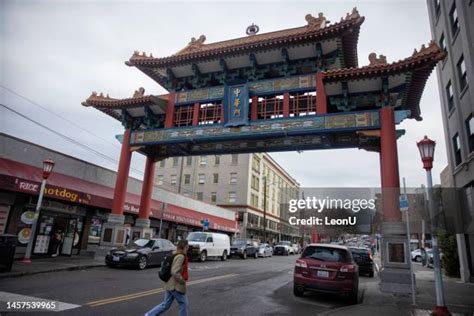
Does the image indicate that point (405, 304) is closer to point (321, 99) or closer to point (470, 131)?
point (321, 99)

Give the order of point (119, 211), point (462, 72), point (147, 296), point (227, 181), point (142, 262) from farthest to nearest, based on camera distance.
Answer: point (227, 181)
point (119, 211)
point (462, 72)
point (142, 262)
point (147, 296)

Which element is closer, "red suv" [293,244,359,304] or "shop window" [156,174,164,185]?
"red suv" [293,244,359,304]

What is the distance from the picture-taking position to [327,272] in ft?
32.0

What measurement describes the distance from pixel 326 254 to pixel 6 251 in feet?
35.1

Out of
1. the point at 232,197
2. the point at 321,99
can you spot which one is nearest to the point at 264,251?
the point at 232,197

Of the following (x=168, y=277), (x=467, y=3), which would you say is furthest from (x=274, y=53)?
(x=168, y=277)

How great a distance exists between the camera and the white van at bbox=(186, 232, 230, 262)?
23.5 metres

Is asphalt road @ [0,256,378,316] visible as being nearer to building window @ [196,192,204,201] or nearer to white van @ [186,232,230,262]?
white van @ [186,232,230,262]

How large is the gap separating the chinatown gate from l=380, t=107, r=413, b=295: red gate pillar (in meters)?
0.04

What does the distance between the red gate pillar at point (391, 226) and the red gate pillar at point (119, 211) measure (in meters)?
13.3

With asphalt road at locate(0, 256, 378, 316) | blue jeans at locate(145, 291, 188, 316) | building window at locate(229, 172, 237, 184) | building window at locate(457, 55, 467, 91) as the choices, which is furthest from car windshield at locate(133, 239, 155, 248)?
building window at locate(229, 172, 237, 184)

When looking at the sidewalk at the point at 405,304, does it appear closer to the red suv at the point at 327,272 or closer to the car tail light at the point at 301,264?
the red suv at the point at 327,272

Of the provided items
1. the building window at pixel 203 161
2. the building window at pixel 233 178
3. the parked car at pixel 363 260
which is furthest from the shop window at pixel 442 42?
the building window at pixel 203 161

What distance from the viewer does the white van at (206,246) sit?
77.0ft
